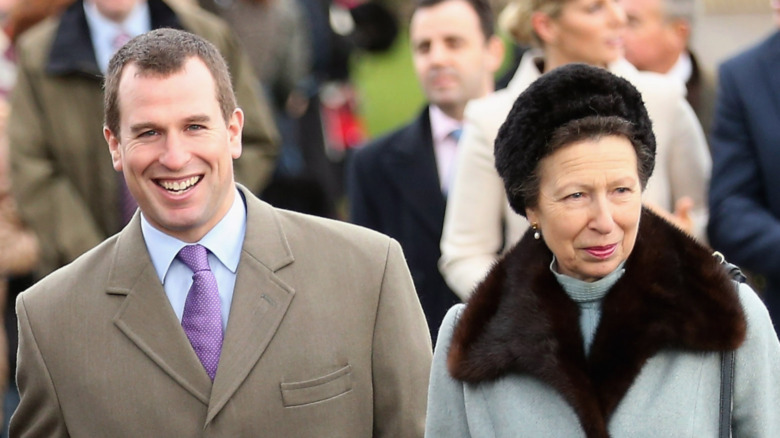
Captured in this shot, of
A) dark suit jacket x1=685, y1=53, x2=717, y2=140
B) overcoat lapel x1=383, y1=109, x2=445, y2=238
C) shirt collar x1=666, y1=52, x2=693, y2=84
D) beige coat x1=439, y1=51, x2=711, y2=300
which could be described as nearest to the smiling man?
beige coat x1=439, y1=51, x2=711, y2=300

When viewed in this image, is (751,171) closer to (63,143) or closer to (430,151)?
(430,151)

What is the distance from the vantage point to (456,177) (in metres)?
6.20

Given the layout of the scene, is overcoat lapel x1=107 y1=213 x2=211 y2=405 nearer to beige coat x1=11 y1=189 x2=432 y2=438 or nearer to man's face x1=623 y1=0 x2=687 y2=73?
beige coat x1=11 y1=189 x2=432 y2=438

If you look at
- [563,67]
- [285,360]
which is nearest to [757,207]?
[563,67]

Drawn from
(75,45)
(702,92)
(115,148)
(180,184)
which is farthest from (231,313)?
→ (702,92)

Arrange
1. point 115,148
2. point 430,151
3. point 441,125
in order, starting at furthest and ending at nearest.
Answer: point 441,125, point 430,151, point 115,148

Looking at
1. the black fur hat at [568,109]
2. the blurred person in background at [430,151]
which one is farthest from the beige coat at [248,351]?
the blurred person in background at [430,151]

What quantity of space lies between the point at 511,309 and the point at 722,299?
Answer: 22.4 inches

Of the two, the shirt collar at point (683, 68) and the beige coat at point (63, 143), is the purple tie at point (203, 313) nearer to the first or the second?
the beige coat at point (63, 143)

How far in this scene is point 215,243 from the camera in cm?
475

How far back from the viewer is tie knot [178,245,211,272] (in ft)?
15.4

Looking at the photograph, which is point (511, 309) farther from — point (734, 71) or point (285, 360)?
point (734, 71)

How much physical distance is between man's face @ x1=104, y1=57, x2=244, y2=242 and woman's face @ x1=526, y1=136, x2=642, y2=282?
0.95 meters

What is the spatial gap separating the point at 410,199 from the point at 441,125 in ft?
1.41
